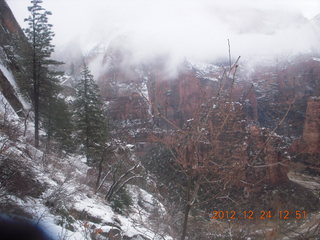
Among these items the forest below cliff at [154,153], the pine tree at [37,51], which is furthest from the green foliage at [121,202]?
the pine tree at [37,51]

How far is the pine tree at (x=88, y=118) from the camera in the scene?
63.8ft

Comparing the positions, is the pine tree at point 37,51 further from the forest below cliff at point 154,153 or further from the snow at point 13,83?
the snow at point 13,83

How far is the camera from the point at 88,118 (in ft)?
63.9

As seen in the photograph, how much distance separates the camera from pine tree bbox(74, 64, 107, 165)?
19.4 meters

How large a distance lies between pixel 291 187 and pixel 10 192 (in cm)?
2202

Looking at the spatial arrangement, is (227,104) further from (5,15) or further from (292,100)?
(5,15)

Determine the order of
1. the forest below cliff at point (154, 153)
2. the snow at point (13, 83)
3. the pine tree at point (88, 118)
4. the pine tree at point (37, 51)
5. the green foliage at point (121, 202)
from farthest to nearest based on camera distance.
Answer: the snow at point (13, 83), the pine tree at point (88, 118), the pine tree at point (37, 51), the green foliage at point (121, 202), the forest below cliff at point (154, 153)

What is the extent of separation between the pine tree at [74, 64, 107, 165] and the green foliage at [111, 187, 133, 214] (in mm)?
7232

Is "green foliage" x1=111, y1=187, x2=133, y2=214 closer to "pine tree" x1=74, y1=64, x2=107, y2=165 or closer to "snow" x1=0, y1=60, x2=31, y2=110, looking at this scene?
"pine tree" x1=74, y1=64, x2=107, y2=165

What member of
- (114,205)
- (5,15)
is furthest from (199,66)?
(114,205)

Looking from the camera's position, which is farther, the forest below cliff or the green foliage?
the green foliage

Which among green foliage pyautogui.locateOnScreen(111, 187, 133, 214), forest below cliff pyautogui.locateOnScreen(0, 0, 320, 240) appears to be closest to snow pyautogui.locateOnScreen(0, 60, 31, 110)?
forest below cliff pyautogui.locateOnScreen(0, 0, 320, 240)

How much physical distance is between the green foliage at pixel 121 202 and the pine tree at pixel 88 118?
7.23 meters

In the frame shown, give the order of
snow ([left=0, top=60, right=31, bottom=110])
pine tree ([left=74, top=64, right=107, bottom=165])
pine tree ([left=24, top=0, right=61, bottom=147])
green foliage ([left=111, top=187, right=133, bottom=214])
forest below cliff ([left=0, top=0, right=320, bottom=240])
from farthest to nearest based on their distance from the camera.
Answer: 1. snow ([left=0, top=60, right=31, bottom=110])
2. pine tree ([left=74, top=64, right=107, bottom=165])
3. pine tree ([left=24, top=0, right=61, bottom=147])
4. green foliage ([left=111, top=187, right=133, bottom=214])
5. forest below cliff ([left=0, top=0, right=320, bottom=240])
